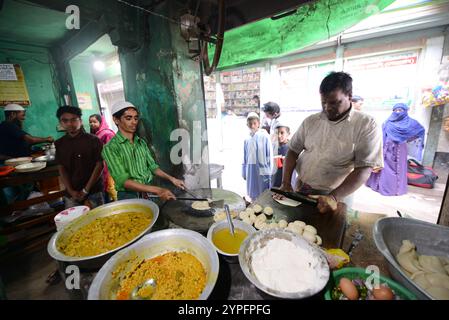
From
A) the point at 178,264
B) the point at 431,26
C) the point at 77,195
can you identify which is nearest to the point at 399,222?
the point at 178,264

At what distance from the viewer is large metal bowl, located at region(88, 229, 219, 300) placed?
885 millimetres

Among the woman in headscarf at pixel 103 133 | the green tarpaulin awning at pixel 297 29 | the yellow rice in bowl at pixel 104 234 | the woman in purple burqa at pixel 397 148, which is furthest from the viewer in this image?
the woman in purple burqa at pixel 397 148

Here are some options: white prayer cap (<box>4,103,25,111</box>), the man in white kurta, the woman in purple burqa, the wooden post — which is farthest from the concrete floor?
the woman in purple burqa

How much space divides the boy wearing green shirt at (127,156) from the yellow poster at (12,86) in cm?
94

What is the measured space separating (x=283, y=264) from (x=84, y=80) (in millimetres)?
3448

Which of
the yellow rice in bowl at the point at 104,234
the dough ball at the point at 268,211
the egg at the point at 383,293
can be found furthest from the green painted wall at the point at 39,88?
the egg at the point at 383,293

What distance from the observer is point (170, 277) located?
3.40ft

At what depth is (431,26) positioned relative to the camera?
4402mm

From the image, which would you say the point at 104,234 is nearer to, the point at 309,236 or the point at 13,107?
the point at 309,236

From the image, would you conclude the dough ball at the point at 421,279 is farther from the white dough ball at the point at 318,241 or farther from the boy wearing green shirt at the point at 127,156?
the boy wearing green shirt at the point at 127,156

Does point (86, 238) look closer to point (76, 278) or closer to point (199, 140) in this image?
point (76, 278)

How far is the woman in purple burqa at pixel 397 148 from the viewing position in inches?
177

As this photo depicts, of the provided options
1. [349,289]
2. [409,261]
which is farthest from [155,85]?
[409,261]

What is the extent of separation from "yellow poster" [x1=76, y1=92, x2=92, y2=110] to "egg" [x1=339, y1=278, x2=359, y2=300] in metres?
3.58
